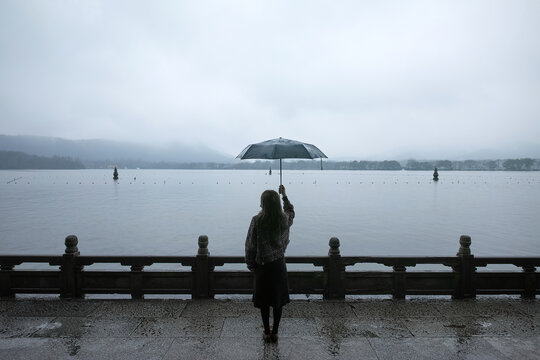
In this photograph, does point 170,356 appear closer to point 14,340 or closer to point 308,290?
point 14,340

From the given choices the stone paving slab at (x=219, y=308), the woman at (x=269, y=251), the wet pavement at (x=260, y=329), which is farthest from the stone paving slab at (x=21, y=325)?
the woman at (x=269, y=251)

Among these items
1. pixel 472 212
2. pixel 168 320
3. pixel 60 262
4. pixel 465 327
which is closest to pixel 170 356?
pixel 168 320

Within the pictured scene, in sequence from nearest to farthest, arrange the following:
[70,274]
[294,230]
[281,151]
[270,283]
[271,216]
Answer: [271,216], [270,283], [281,151], [70,274], [294,230]

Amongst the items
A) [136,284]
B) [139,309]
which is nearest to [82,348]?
[139,309]

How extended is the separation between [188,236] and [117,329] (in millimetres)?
23450

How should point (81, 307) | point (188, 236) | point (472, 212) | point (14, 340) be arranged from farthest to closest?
point (472, 212), point (188, 236), point (81, 307), point (14, 340)

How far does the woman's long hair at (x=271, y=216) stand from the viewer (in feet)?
17.0

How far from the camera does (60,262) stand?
25.8 feet

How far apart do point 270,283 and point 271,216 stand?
102 cm

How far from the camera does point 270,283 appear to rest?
545 centimetres

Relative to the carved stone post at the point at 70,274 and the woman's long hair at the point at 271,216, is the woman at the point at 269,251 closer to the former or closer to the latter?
the woman's long hair at the point at 271,216

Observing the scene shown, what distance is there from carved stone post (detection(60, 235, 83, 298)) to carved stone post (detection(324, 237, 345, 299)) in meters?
5.27

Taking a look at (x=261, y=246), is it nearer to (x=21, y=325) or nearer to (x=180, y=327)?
(x=180, y=327)

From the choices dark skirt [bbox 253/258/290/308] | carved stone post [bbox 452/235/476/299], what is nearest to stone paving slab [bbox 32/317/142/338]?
dark skirt [bbox 253/258/290/308]
